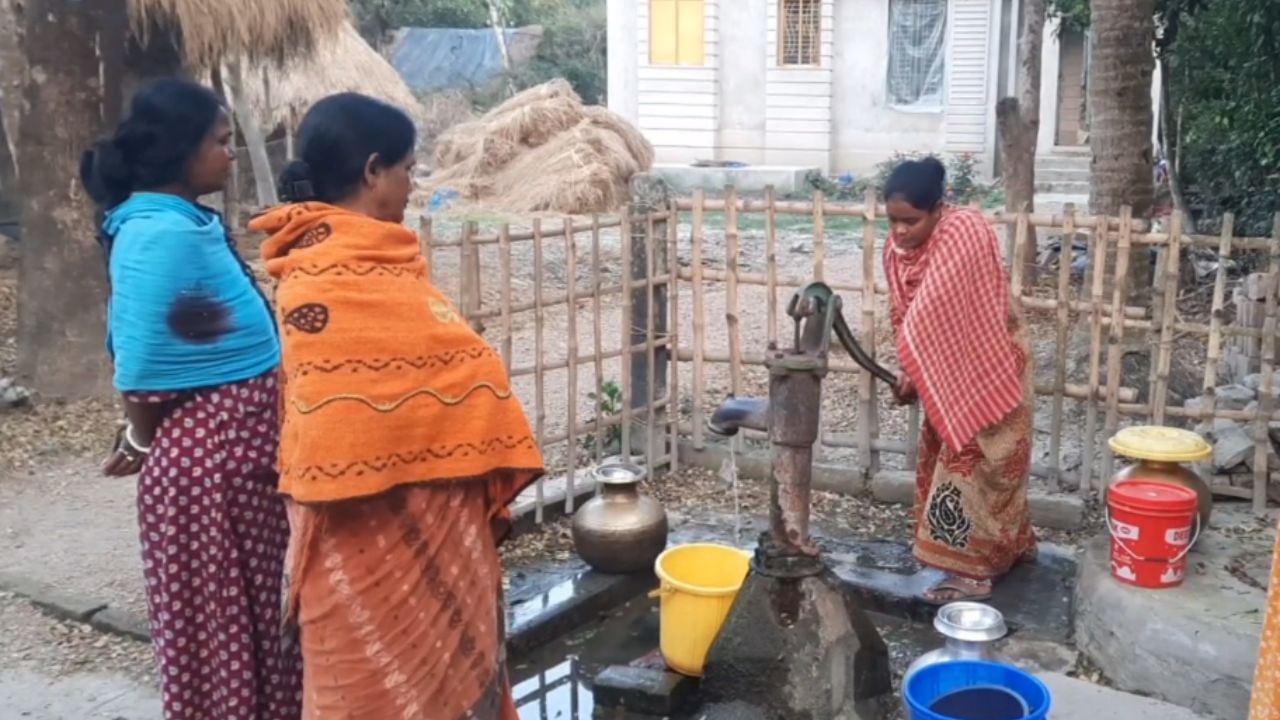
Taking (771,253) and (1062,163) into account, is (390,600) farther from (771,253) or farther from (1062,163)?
(1062,163)

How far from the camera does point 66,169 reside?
7363 millimetres

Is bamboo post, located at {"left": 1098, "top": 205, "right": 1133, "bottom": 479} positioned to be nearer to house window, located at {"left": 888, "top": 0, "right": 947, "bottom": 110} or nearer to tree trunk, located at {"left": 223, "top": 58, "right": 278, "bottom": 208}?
tree trunk, located at {"left": 223, "top": 58, "right": 278, "bottom": 208}

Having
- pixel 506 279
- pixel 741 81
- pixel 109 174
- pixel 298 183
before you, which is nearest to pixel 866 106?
pixel 741 81

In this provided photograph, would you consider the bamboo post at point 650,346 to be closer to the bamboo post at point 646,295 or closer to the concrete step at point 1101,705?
the bamboo post at point 646,295

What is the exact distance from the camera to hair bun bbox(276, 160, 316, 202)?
7.34 feet

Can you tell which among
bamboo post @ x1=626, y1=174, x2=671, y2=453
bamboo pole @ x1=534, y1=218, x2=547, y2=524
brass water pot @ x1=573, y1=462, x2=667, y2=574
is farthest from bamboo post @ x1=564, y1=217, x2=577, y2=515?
brass water pot @ x1=573, y1=462, x2=667, y2=574

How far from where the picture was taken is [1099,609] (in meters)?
3.94

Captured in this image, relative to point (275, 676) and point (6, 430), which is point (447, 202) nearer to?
point (6, 430)

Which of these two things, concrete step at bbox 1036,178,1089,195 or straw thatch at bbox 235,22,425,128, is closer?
straw thatch at bbox 235,22,425,128

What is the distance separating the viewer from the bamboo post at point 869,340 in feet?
17.3

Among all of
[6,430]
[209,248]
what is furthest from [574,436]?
[6,430]

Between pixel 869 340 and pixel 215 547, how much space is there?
3.37 m

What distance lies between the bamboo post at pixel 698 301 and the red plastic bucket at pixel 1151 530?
2.22m

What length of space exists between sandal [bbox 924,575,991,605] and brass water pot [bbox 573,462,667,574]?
1.03 meters
